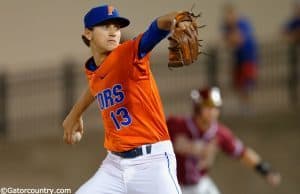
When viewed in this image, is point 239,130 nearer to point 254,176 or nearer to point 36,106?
point 254,176

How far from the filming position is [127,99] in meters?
6.73

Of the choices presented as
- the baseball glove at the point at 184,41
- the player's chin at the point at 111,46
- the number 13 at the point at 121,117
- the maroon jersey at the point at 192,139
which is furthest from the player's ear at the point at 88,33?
the maroon jersey at the point at 192,139

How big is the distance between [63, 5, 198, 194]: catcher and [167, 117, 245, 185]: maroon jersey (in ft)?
7.51

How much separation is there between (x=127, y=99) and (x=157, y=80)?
9359 millimetres

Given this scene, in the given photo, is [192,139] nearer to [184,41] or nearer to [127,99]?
[127,99]

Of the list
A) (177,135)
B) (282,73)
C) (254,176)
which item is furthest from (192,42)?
(282,73)

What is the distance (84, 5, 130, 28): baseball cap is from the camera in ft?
21.8

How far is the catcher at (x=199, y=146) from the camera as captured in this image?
9.23 metres

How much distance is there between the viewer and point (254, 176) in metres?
13.6

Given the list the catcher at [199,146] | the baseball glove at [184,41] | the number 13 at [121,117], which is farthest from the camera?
the catcher at [199,146]

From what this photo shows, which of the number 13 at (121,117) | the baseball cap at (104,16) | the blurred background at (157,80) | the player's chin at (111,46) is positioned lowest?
the blurred background at (157,80)

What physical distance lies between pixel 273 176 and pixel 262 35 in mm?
8184

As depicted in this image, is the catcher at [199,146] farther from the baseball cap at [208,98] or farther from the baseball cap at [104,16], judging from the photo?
the baseball cap at [104,16]

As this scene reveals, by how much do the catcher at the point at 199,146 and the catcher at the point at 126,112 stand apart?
2.27 meters
